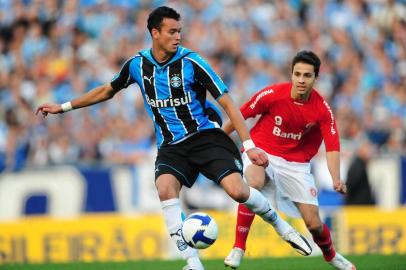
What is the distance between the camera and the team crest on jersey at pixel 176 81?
359 inches

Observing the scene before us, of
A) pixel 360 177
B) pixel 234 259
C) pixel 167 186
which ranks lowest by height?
pixel 234 259

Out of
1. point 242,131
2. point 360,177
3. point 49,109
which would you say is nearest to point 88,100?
point 49,109

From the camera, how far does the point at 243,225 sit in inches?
393

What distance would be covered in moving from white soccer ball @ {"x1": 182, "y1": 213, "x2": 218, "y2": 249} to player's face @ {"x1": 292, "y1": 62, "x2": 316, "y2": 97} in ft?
6.53

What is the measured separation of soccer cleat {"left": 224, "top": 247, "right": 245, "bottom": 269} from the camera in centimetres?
961

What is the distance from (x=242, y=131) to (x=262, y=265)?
2741 millimetres

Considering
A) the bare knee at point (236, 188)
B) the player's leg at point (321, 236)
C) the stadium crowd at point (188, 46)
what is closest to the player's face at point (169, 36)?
the bare knee at point (236, 188)

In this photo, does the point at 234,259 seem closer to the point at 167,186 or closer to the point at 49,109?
the point at 167,186

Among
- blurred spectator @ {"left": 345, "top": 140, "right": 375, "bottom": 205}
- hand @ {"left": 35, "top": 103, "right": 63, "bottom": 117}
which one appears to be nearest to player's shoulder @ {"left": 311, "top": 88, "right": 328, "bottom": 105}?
hand @ {"left": 35, "top": 103, "right": 63, "bottom": 117}

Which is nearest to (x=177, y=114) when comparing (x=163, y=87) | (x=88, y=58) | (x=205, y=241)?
(x=163, y=87)

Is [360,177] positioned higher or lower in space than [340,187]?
lower

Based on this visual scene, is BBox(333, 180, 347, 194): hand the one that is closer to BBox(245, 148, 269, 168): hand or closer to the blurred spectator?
BBox(245, 148, 269, 168): hand

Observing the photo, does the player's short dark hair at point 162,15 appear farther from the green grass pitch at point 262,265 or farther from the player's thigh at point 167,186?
the green grass pitch at point 262,265

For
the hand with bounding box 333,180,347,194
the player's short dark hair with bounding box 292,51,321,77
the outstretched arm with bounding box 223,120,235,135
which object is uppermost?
the player's short dark hair with bounding box 292,51,321,77
